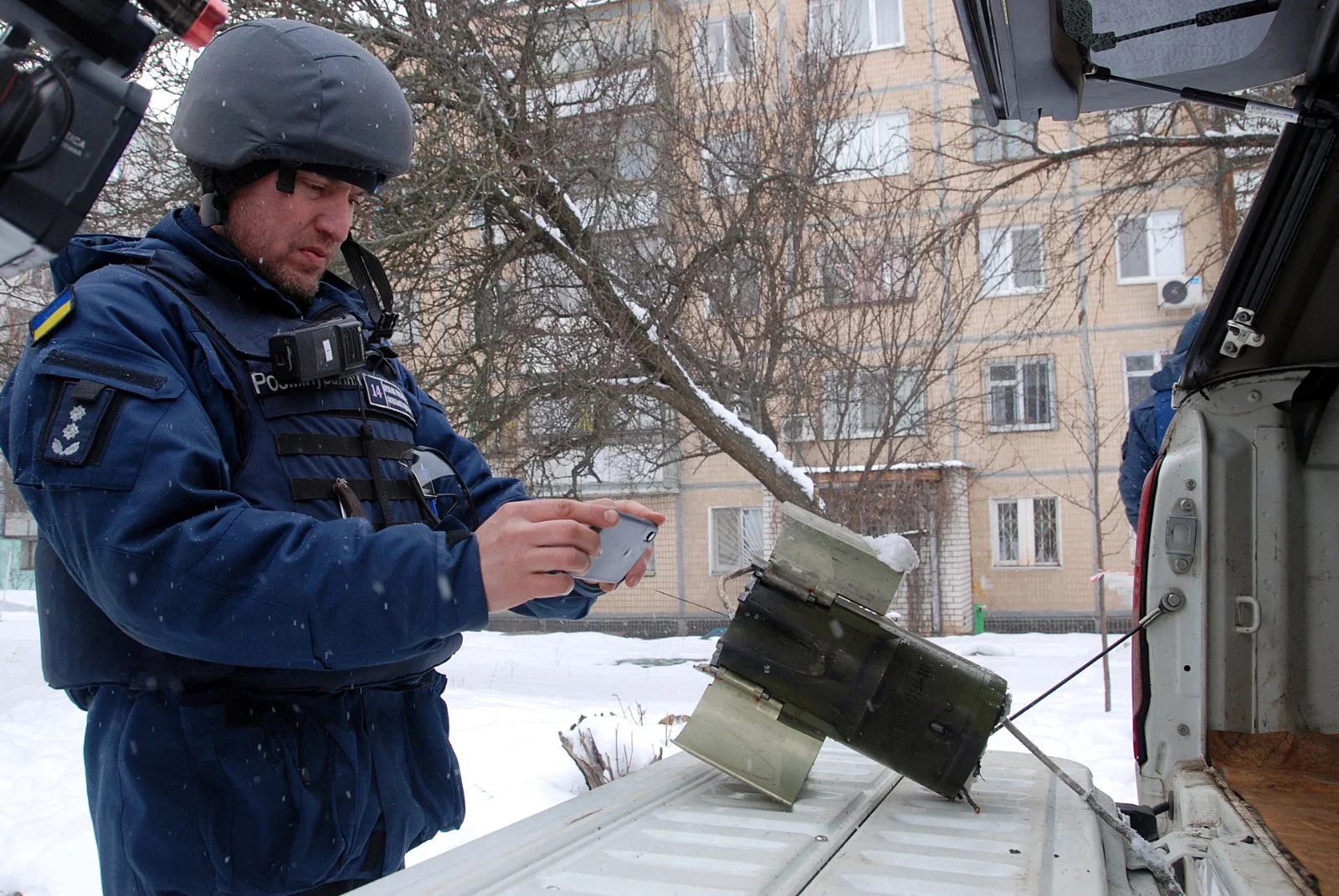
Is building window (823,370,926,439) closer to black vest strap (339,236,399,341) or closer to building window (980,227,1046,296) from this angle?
building window (980,227,1046,296)

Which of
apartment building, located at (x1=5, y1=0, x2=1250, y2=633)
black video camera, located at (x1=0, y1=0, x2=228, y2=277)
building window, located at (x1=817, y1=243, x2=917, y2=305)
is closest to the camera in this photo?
black video camera, located at (x1=0, y1=0, x2=228, y2=277)

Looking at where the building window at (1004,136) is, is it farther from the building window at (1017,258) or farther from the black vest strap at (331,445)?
the black vest strap at (331,445)

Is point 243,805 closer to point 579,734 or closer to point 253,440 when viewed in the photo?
point 253,440

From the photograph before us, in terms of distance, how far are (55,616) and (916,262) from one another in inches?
335

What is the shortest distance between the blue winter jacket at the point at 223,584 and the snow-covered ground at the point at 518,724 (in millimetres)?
3386

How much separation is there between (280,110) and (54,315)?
20.4 inches

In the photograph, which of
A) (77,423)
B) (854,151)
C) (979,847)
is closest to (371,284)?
(77,423)

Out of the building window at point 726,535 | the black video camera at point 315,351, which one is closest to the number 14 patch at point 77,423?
the black video camera at point 315,351

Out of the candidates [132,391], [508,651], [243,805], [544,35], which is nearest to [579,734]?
[243,805]

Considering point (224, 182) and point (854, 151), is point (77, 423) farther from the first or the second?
point (854, 151)

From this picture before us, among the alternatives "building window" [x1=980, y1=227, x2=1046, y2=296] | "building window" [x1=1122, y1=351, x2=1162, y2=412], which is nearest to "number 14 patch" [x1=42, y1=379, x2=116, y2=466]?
"building window" [x1=980, y1=227, x2=1046, y2=296]

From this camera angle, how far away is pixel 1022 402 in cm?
1823

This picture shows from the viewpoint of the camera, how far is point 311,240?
183 centimetres

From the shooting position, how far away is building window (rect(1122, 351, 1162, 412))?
755 inches
